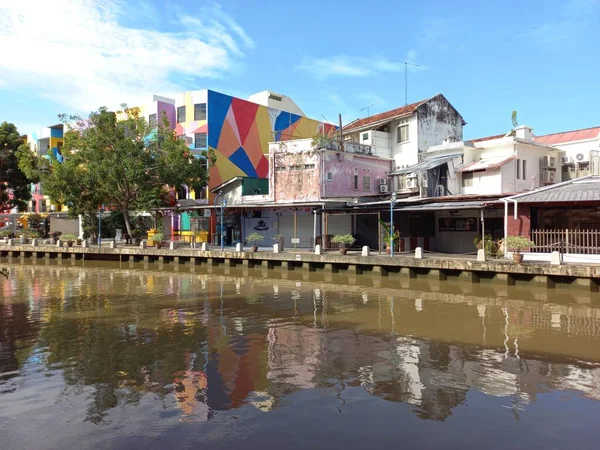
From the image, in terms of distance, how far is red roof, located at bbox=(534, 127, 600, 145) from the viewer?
2565cm

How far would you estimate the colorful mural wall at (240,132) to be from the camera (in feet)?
113

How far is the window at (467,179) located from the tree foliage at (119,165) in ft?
53.1

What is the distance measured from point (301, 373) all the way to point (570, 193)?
49.2 ft

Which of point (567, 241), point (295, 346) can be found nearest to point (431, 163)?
point (567, 241)

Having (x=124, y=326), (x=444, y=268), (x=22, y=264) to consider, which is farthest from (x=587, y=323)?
(x=22, y=264)

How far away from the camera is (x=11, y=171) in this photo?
3972cm

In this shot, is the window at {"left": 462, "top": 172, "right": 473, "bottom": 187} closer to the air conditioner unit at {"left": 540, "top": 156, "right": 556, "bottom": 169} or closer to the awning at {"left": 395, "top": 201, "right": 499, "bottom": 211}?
the awning at {"left": 395, "top": 201, "right": 499, "bottom": 211}

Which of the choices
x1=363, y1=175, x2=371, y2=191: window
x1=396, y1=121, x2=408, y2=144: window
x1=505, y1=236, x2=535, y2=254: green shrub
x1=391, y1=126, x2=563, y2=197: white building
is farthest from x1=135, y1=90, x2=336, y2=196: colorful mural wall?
x1=505, y1=236, x2=535, y2=254: green shrub

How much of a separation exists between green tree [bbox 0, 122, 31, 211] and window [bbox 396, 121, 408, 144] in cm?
3113

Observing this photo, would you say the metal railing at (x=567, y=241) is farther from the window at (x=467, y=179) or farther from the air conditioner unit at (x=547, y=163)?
the air conditioner unit at (x=547, y=163)

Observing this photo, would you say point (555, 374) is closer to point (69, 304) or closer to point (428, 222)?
point (69, 304)

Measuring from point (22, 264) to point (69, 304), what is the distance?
17.8 metres

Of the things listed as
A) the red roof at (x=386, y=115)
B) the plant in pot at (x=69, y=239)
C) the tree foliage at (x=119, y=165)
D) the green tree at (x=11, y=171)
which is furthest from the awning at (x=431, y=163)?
the green tree at (x=11, y=171)

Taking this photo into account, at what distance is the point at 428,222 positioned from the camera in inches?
947
